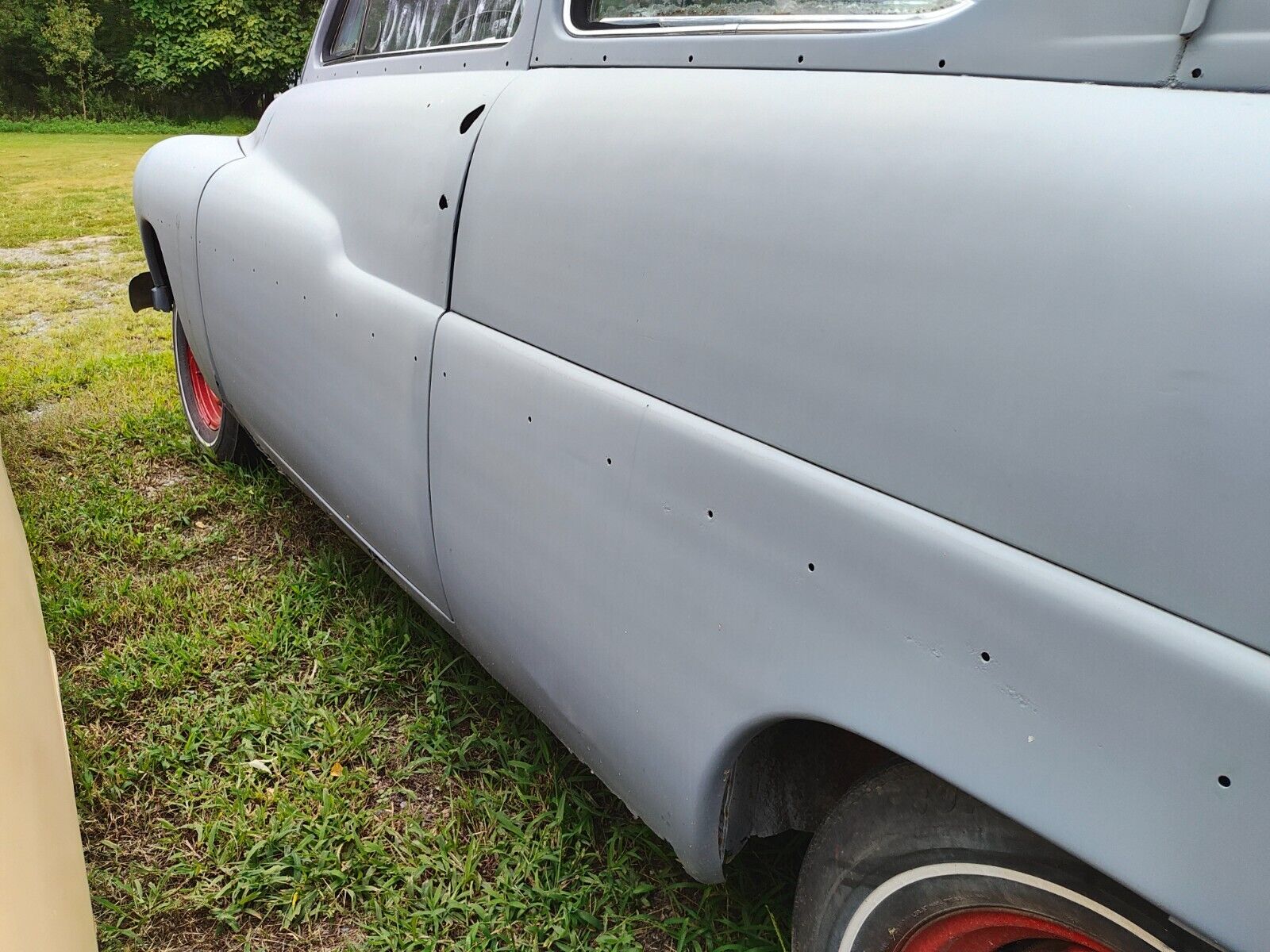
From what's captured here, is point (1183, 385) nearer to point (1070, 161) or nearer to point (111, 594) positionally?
point (1070, 161)

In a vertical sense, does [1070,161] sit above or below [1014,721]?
above

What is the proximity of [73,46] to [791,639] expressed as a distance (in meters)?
25.9

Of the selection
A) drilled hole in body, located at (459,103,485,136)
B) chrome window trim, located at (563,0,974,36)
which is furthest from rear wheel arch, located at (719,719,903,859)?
drilled hole in body, located at (459,103,485,136)

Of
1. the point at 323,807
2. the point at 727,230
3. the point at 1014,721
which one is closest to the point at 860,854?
the point at 1014,721

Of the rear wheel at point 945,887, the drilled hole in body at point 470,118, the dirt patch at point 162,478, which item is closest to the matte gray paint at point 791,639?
the rear wheel at point 945,887

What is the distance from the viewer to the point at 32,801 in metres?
1.30

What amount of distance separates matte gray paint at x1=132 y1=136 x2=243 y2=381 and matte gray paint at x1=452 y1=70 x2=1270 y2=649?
203 centimetres

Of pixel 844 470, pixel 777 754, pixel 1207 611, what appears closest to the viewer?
pixel 1207 611

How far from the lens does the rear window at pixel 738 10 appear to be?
122cm

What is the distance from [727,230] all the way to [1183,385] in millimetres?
599

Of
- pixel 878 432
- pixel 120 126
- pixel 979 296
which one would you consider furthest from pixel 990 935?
pixel 120 126

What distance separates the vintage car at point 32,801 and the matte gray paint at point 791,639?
0.75m

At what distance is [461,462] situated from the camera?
175 centimetres

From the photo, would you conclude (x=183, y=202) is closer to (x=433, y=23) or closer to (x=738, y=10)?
(x=433, y=23)
